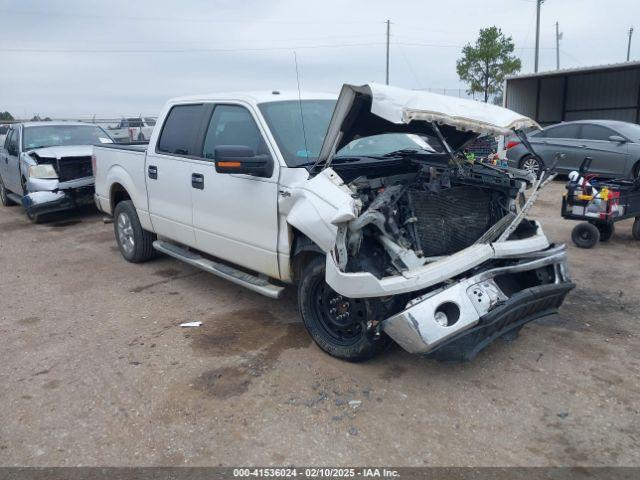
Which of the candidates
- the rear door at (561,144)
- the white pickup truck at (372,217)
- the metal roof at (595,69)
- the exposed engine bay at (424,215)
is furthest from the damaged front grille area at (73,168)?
the metal roof at (595,69)

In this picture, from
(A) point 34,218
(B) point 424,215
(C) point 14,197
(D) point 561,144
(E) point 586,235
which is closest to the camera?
(B) point 424,215

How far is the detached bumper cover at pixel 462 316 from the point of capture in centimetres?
318

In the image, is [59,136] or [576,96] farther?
[576,96]

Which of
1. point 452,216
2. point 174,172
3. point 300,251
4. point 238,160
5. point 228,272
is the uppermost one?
point 238,160

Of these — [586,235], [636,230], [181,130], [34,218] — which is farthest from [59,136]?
[636,230]

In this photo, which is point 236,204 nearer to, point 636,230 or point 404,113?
point 404,113

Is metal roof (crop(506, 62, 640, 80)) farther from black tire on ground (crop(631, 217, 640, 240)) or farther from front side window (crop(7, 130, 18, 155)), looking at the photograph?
front side window (crop(7, 130, 18, 155))

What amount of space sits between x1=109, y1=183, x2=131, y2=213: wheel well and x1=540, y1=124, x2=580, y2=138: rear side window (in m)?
9.85

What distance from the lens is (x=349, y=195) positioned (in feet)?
11.4

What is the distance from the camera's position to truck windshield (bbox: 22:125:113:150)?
9930mm

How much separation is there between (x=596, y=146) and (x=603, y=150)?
204 mm

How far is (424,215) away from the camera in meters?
3.72

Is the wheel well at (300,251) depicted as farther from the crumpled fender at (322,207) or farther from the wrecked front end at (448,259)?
the wrecked front end at (448,259)

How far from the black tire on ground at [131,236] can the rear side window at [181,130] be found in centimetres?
117
